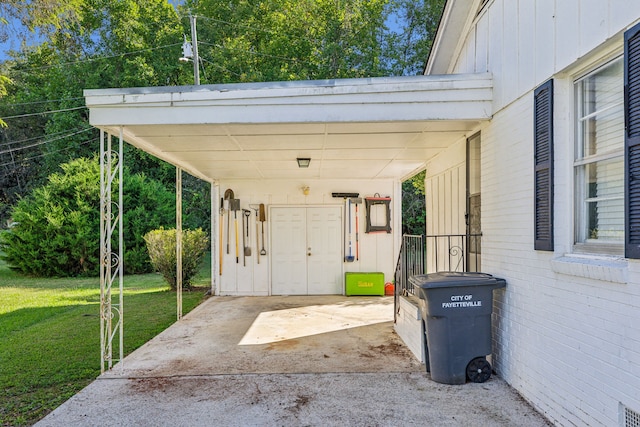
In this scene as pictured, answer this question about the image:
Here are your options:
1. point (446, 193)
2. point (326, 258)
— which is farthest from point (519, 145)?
point (326, 258)

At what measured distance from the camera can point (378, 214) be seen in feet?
31.5

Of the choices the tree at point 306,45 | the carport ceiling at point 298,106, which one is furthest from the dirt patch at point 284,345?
the tree at point 306,45

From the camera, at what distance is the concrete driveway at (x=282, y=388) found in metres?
3.38

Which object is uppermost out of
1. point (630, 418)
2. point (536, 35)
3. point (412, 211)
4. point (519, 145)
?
point (536, 35)

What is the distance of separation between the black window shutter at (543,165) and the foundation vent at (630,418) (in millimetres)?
1089

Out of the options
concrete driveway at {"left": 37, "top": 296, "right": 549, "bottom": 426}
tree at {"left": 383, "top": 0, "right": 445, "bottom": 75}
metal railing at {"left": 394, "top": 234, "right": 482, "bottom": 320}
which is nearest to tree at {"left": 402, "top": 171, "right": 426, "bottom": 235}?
tree at {"left": 383, "top": 0, "right": 445, "bottom": 75}

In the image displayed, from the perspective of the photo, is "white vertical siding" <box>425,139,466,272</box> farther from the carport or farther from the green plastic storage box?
the green plastic storage box

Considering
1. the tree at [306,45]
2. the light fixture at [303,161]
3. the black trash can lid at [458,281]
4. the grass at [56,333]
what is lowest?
the grass at [56,333]

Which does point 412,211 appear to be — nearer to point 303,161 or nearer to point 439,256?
point 439,256

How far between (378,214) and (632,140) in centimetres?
718

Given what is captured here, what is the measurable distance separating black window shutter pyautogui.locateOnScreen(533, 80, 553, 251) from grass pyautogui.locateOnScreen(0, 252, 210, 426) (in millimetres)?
4036

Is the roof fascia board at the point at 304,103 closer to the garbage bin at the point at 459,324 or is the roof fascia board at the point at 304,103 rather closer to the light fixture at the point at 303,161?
the garbage bin at the point at 459,324

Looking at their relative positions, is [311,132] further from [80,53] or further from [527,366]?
[80,53]

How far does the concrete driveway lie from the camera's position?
11.1ft
